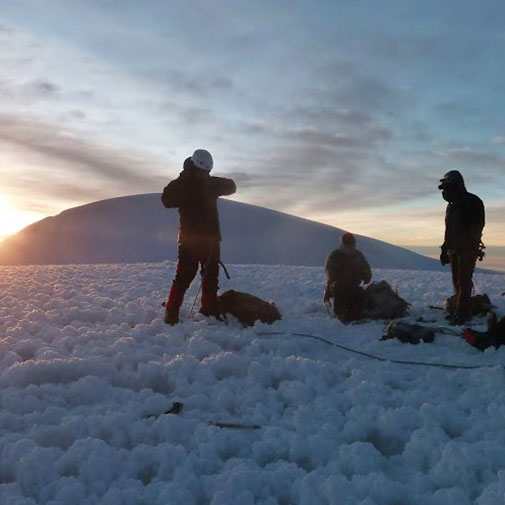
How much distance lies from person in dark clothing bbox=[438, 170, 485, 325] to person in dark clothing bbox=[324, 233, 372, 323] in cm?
164

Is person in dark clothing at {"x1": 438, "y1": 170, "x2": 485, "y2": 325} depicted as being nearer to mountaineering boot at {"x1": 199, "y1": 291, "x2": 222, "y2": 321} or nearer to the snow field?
the snow field

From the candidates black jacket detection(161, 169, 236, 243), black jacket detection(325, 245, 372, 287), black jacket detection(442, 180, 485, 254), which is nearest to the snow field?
black jacket detection(325, 245, 372, 287)

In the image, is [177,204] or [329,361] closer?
[329,361]

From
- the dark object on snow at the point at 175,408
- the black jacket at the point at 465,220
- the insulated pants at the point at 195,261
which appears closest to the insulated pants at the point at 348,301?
the black jacket at the point at 465,220

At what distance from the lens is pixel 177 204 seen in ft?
28.3

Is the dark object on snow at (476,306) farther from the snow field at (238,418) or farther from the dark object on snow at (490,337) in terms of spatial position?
the dark object on snow at (490,337)

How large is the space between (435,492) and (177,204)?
20.4 ft

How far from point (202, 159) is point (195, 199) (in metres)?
0.68

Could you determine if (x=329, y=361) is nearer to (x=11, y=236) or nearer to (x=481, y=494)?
(x=481, y=494)

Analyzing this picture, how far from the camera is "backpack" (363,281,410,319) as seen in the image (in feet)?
30.3

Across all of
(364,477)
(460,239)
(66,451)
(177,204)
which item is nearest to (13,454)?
(66,451)

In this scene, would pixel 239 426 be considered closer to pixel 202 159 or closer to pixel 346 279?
pixel 202 159

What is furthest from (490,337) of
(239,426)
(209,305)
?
(209,305)

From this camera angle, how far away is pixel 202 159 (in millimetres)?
8453
